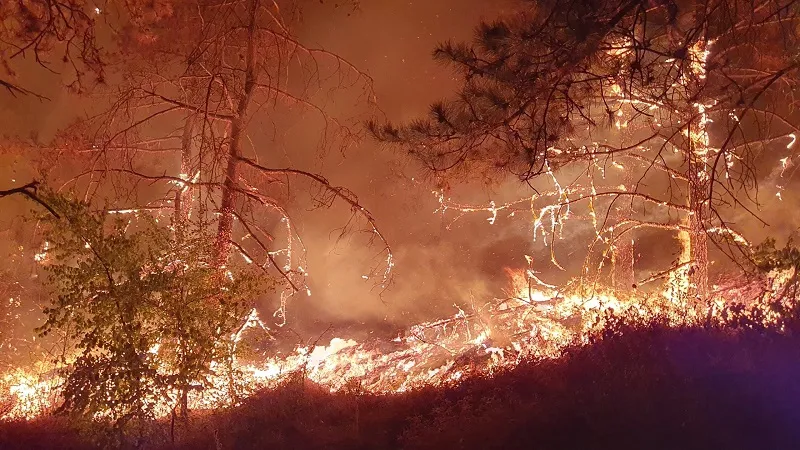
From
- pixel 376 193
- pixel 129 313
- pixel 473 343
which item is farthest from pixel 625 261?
pixel 129 313

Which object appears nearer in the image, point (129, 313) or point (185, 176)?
point (129, 313)

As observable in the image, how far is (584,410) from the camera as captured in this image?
5.45 m

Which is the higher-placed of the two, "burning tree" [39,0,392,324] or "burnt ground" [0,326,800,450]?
"burning tree" [39,0,392,324]

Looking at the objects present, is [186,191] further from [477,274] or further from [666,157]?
[666,157]

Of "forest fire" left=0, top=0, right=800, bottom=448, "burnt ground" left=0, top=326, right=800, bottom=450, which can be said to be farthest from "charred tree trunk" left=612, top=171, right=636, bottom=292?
"burnt ground" left=0, top=326, right=800, bottom=450

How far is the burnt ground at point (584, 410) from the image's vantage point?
4.98 meters

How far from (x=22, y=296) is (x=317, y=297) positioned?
7.97 meters

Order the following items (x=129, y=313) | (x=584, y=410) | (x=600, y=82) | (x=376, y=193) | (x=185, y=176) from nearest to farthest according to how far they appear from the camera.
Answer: (x=584, y=410) < (x=129, y=313) < (x=600, y=82) < (x=185, y=176) < (x=376, y=193)

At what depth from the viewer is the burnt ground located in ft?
16.3

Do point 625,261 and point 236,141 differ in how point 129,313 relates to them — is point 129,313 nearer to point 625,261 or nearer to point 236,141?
point 236,141

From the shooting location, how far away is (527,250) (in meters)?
15.9

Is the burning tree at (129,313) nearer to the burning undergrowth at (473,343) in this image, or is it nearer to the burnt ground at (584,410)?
the burning undergrowth at (473,343)

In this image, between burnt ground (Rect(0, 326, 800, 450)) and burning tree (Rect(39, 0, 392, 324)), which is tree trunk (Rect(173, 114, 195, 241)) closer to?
burning tree (Rect(39, 0, 392, 324))

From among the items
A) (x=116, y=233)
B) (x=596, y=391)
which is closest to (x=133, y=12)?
(x=116, y=233)
